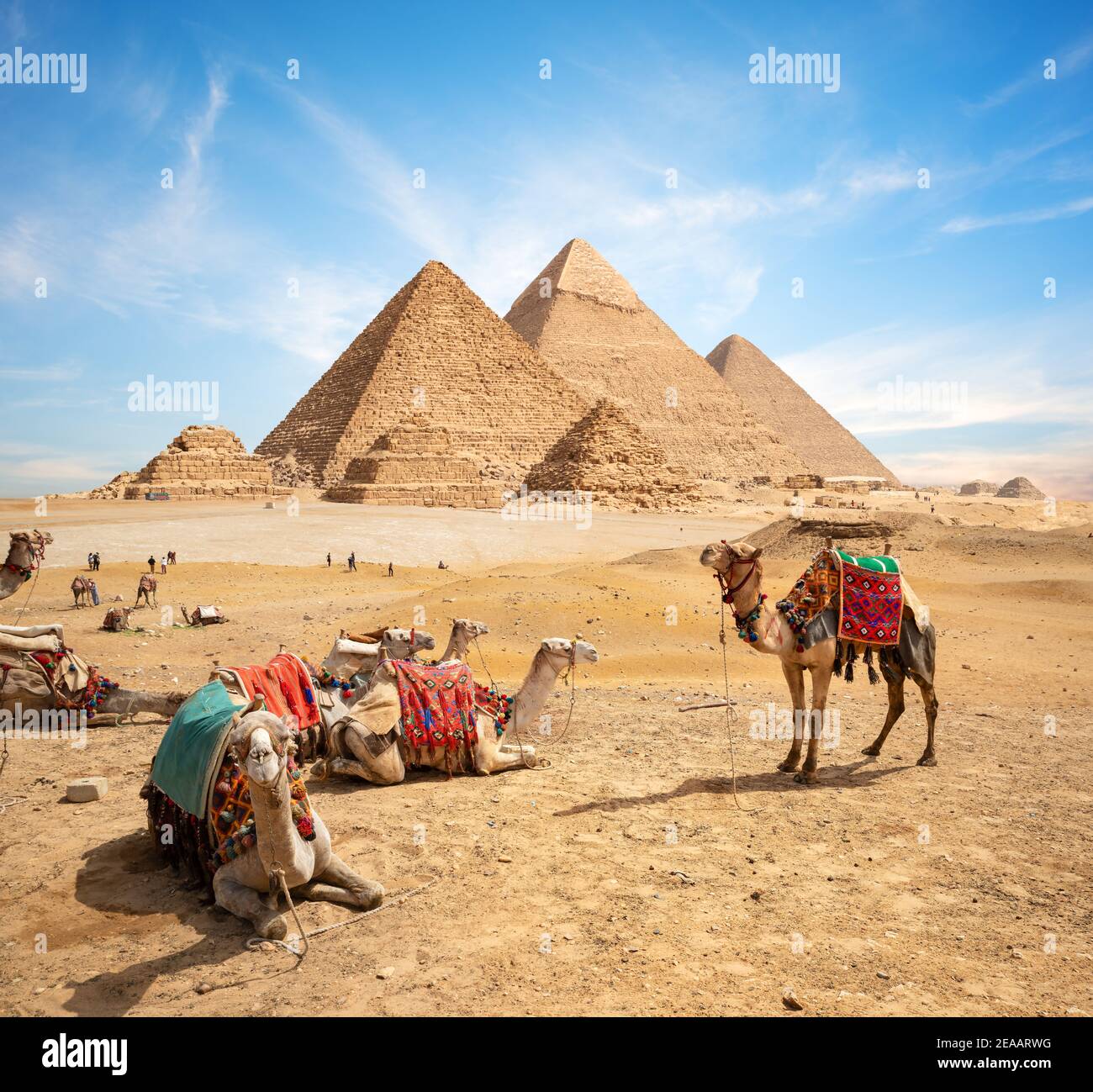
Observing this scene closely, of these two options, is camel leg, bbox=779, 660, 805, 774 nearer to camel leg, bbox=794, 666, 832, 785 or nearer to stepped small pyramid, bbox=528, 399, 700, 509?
camel leg, bbox=794, 666, 832, 785

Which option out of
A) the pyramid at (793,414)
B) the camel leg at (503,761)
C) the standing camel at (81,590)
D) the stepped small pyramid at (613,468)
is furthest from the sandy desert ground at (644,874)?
the pyramid at (793,414)

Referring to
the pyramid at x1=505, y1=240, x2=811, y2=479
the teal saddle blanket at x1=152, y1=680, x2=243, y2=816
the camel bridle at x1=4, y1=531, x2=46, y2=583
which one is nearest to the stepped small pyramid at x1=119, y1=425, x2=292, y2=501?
the camel bridle at x1=4, y1=531, x2=46, y2=583

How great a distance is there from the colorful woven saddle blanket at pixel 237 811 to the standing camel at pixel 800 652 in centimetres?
283

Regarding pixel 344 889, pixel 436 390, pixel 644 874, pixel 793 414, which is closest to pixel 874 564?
pixel 644 874

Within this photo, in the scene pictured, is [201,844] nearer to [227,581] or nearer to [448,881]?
[448,881]

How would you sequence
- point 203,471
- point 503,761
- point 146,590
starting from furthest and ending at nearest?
point 203,471, point 146,590, point 503,761

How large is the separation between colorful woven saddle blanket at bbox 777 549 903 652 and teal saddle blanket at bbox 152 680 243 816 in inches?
144

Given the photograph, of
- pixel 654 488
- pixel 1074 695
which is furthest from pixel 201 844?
pixel 654 488

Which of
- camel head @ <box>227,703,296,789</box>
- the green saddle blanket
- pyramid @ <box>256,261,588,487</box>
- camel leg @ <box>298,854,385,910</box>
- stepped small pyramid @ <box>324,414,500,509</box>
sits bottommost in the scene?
camel leg @ <box>298,854,385,910</box>

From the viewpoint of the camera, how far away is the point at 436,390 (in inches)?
3282

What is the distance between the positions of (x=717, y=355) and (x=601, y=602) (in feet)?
474

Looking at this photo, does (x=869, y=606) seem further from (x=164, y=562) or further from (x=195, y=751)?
(x=164, y=562)

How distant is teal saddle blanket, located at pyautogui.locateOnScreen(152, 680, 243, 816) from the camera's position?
3.66 m

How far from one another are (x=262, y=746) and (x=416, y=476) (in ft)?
152
